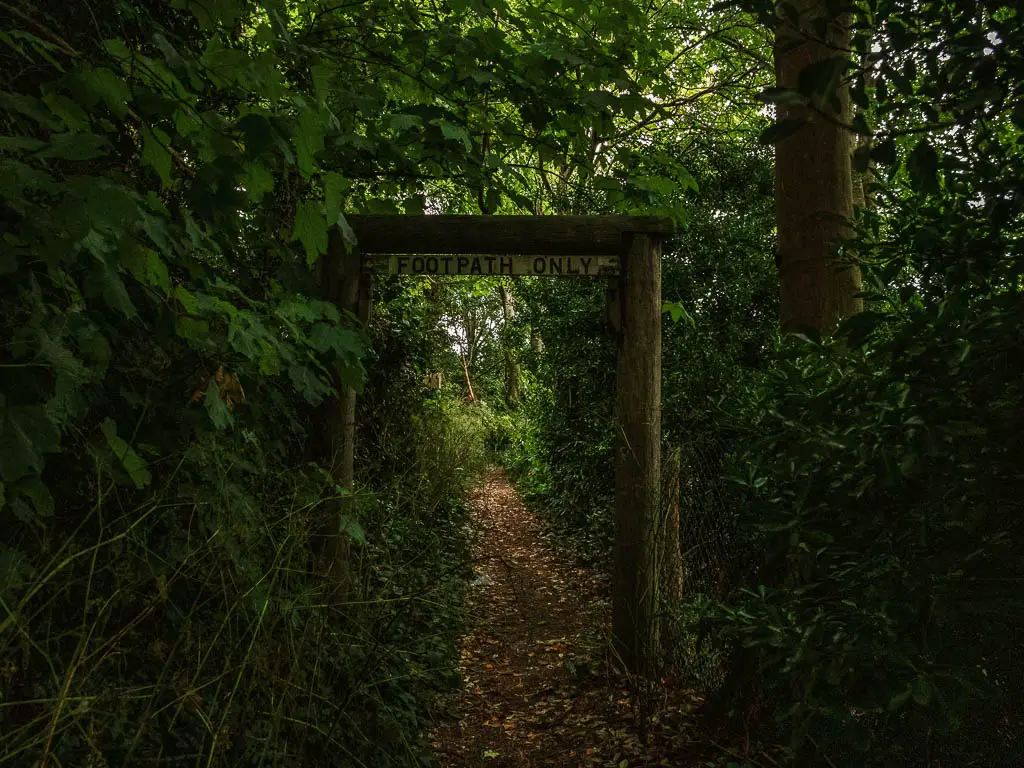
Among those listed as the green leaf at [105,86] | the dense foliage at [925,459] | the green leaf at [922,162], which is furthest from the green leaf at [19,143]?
the green leaf at [922,162]

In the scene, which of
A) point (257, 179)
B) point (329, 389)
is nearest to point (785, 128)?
point (257, 179)

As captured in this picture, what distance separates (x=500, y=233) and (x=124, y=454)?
3.38 meters

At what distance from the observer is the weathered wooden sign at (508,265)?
5234 mm

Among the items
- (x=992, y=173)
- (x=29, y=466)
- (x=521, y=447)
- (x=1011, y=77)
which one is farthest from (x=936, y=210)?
(x=521, y=447)

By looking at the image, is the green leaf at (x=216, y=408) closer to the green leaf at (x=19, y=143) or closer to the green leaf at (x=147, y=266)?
the green leaf at (x=147, y=266)

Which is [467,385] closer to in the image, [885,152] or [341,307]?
[341,307]

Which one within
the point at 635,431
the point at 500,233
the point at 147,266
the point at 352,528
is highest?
the point at 500,233

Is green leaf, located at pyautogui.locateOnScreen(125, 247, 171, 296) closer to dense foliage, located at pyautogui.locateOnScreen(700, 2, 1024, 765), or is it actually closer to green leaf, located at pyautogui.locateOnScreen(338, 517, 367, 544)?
green leaf, located at pyautogui.locateOnScreen(338, 517, 367, 544)

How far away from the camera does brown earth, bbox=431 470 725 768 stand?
4.12 m

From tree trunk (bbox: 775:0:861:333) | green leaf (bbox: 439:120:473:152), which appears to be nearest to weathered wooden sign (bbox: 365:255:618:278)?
tree trunk (bbox: 775:0:861:333)

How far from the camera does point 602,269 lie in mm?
5230

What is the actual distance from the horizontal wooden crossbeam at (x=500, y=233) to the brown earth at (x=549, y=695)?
2.19 m

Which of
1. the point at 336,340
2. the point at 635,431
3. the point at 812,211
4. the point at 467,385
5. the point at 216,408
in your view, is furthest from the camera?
the point at 467,385

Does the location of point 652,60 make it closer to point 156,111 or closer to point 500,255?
point 500,255
